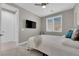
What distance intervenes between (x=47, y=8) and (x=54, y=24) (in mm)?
333

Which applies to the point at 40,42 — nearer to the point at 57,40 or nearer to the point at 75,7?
the point at 57,40

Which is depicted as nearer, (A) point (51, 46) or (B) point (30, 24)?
(A) point (51, 46)

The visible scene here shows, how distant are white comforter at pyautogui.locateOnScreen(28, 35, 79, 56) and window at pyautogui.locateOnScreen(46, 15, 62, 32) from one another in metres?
0.14

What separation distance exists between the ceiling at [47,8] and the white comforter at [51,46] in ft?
1.51

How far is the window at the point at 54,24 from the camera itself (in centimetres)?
165

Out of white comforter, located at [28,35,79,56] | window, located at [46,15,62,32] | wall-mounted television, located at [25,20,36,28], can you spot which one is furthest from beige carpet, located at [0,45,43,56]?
window, located at [46,15,62,32]

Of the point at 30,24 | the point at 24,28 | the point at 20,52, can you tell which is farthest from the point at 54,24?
the point at 20,52

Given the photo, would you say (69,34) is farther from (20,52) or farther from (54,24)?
(20,52)

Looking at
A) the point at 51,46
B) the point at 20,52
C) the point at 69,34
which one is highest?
the point at 69,34

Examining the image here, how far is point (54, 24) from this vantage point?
1685 mm

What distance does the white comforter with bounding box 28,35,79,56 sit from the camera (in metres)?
1.30

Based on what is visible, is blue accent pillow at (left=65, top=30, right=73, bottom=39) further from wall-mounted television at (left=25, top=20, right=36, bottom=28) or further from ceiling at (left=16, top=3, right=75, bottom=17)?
wall-mounted television at (left=25, top=20, right=36, bottom=28)

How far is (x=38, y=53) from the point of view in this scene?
166cm

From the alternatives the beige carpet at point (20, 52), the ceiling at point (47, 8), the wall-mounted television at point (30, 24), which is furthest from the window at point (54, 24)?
the beige carpet at point (20, 52)
